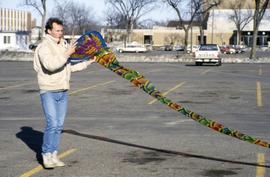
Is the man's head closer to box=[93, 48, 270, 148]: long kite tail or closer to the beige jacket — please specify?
the beige jacket

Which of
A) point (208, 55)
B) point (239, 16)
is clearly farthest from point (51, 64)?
point (239, 16)

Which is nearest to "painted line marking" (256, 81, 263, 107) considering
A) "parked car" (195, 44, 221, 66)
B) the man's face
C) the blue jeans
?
the blue jeans

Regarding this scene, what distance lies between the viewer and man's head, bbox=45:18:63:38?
Answer: 748 centimetres

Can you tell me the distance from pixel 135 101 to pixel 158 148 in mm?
7621

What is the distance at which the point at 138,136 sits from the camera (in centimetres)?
1081

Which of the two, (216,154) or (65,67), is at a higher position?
(65,67)

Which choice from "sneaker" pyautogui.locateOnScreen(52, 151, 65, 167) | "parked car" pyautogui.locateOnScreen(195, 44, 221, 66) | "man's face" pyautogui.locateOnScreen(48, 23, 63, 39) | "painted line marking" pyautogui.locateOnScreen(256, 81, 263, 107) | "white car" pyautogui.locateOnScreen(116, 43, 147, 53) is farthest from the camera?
"white car" pyautogui.locateOnScreen(116, 43, 147, 53)

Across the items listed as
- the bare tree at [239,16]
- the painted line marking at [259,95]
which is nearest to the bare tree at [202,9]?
the bare tree at [239,16]

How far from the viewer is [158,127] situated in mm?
12016

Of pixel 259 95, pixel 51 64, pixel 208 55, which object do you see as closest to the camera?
pixel 51 64

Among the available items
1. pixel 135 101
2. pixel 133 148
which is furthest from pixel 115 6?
pixel 133 148

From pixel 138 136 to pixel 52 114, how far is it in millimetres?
3460

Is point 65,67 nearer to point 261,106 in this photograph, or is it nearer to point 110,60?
point 110,60

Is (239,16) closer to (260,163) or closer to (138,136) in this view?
(138,136)
